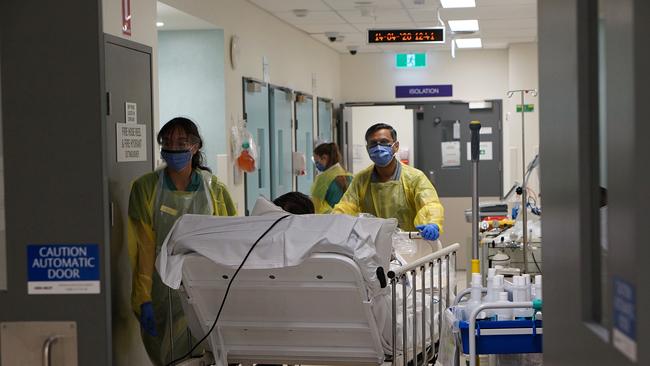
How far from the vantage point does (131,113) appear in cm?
524

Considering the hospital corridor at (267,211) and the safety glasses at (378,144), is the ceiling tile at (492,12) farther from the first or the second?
the safety glasses at (378,144)

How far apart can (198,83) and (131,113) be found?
2.95 m

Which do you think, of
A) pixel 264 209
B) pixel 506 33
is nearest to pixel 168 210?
pixel 264 209

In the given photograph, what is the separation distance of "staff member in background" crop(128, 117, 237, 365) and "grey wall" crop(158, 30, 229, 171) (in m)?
2.98

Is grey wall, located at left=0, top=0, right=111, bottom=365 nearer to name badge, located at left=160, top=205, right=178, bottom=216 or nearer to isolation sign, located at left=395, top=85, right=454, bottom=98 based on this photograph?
name badge, located at left=160, top=205, right=178, bottom=216

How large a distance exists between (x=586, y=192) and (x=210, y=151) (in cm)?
667

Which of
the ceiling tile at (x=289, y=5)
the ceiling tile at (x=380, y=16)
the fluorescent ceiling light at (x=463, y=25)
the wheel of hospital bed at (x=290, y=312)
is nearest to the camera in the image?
the wheel of hospital bed at (x=290, y=312)

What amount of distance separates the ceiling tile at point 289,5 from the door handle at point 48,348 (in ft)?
23.3

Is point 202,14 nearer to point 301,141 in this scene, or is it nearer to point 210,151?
point 210,151

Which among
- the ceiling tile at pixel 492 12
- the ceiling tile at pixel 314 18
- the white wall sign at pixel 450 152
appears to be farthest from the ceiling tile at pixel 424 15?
the white wall sign at pixel 450 152

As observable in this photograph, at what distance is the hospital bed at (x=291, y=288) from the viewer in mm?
3973

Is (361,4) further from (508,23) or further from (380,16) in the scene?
(508,23)

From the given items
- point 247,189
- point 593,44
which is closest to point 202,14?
point 247,189

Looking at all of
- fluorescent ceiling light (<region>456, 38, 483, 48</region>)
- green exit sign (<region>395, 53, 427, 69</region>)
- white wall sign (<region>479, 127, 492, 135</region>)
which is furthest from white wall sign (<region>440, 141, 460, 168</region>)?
fluorescent ceiling light (<region>456, 38, 483, 48</region>)
